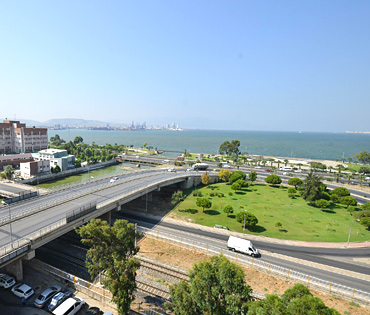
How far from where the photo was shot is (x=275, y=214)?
172ft

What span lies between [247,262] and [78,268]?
23914 mm

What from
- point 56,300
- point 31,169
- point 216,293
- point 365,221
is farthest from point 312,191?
point 31,169

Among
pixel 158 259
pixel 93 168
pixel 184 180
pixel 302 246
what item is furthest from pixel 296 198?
pixel 93 168

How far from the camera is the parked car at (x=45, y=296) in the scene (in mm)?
22484

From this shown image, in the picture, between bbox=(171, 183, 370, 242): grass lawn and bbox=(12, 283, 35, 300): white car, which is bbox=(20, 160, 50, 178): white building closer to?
bbox=(171, 183, 370, 242): grass lawn

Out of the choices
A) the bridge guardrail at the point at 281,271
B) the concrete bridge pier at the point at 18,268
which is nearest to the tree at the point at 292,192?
the bridge guardrail at the point at 281,271

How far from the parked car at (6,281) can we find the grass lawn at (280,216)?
3053cm

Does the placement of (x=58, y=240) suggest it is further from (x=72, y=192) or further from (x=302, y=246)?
(x=302, y=246)

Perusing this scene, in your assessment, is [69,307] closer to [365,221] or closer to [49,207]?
[49,207]

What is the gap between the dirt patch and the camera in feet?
83.7

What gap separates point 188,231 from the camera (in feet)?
140

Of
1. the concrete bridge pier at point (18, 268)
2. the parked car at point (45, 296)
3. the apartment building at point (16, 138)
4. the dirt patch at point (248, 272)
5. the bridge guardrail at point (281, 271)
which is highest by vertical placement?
the apartment building at point (16, 138)

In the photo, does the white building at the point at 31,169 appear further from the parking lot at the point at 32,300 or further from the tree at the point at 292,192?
the tree at the point at 292,192

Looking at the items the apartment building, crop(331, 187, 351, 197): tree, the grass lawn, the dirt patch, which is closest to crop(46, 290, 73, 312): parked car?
the dirt patch
